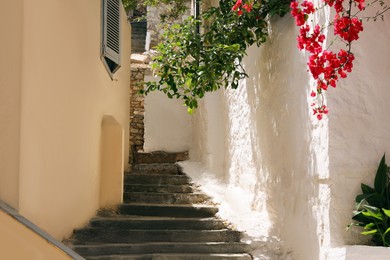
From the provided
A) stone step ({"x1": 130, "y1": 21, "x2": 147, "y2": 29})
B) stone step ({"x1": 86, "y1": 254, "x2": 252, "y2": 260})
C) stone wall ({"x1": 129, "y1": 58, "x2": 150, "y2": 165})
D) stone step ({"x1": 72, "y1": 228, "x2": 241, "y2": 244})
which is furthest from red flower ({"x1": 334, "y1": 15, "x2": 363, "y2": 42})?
stone step ({"x1": 130, "y1": 21, "x2": 147, "y2": 29})

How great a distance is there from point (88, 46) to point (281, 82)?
2.03 metres

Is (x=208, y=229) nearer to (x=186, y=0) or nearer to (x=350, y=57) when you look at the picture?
(x=350, y=57)

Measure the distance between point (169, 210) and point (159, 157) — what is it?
11.4ft

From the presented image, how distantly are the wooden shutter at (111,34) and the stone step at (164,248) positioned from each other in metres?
2.40

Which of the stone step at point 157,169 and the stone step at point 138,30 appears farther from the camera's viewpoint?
the stone step at point 138,30

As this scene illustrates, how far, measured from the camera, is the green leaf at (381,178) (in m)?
4.43

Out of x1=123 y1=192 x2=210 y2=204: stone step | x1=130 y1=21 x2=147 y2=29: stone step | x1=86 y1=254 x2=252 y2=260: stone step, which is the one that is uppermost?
x1=130 y1=21 x2=147 y2=29: stone step

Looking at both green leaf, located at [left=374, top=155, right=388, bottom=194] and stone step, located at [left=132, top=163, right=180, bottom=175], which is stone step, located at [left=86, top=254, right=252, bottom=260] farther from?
stone step, located at [left=132, top=163, right=180, bottom=175]

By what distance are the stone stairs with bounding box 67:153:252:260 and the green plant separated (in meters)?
1.54

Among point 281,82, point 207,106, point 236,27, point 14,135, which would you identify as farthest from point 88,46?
point 207,106

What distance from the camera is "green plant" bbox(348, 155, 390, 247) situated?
4.23 metres

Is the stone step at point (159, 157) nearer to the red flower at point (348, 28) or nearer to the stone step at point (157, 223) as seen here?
the stone step at point (157, 223)

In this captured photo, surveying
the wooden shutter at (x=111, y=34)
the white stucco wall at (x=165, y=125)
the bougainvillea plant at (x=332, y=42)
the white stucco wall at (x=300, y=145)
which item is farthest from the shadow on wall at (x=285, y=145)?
the white stucco wall at (x=165, y=125)

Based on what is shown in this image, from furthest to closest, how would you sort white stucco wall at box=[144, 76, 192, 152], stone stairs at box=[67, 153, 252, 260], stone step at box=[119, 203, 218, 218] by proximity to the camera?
white stucco wall at box=[144, 76, 192, 152]
stone step at box=[119, 203, 218, 218]
stone stairs at box=[67, 153, 252, 260]
